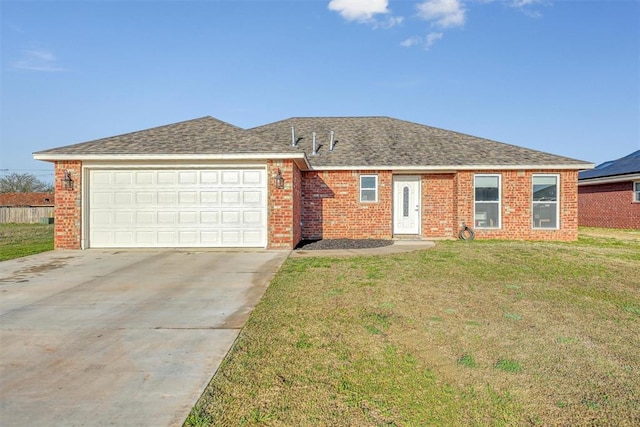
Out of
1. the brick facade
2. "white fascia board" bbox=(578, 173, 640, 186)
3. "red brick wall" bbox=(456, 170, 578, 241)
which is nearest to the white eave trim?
the brick facade

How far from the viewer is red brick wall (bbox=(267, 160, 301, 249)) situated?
10.9 meters

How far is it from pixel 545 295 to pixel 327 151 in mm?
Result: 10273

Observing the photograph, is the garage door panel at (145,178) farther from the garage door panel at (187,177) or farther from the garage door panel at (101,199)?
the garage door panel at (101,199)

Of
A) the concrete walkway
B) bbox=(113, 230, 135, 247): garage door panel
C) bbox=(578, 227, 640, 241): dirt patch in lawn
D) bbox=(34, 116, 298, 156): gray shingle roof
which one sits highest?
bbox=(34, 116, 298, 156): gray shingle roof

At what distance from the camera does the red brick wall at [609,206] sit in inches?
747

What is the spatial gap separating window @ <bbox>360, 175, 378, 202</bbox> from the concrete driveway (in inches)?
260

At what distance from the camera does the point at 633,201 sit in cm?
1888

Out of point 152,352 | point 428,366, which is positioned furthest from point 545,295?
point 152,352

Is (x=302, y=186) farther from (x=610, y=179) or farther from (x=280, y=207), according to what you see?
(x=610, y=179)

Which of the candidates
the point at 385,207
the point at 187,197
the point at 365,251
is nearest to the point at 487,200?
the point at 385,207

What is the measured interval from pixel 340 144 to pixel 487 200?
6.13 m

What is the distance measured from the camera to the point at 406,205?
1447 cm

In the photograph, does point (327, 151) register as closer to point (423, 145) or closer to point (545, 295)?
point (423, 145)

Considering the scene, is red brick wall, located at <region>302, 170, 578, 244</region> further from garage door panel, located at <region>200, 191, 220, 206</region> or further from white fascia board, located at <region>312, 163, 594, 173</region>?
garage door panel, located at <region>200, 191, 220, 206</region>
